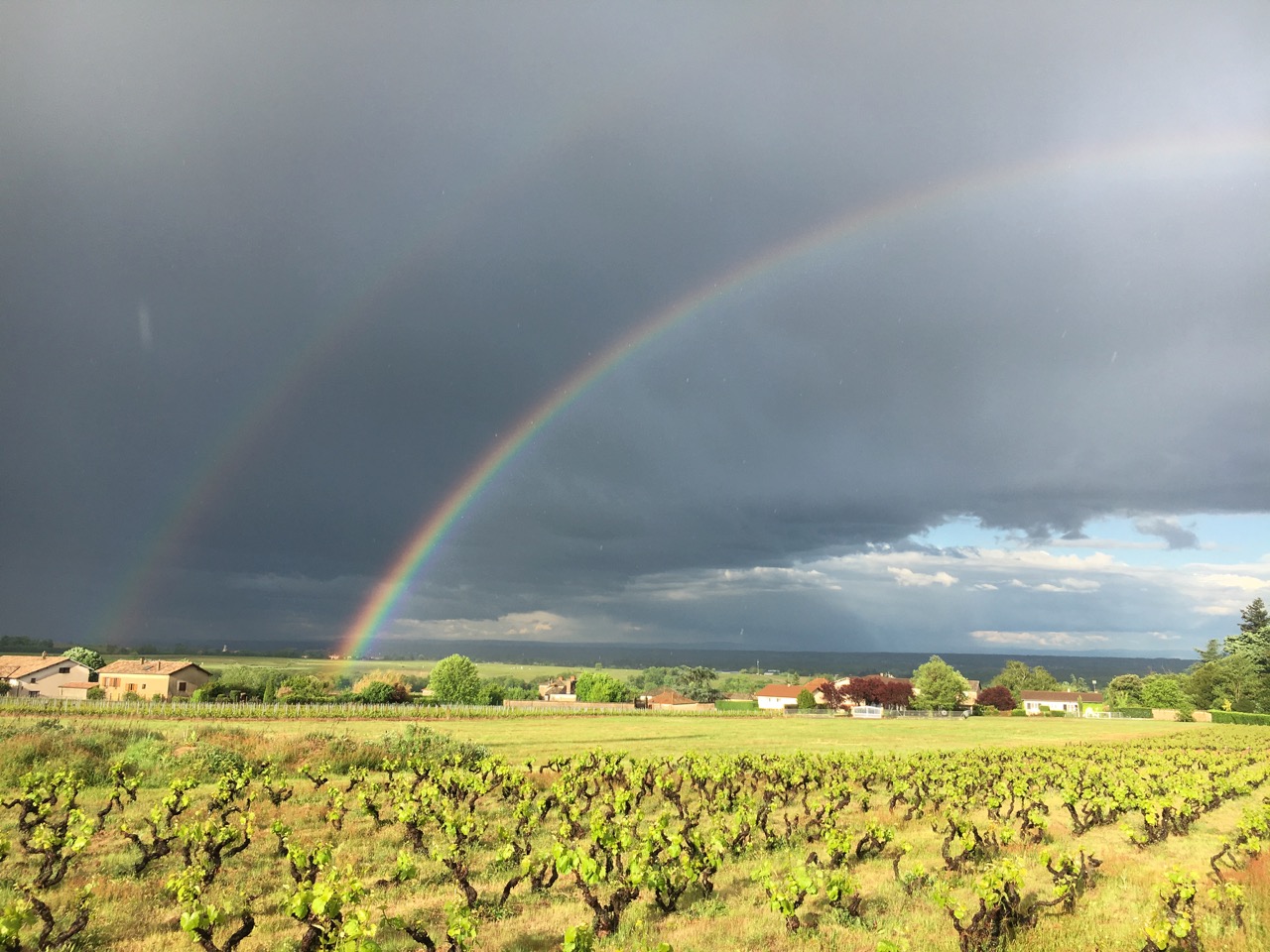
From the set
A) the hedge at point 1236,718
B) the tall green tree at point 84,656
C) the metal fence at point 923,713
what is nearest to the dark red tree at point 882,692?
the metal fence at point 923,713

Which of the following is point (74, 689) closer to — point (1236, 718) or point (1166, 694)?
point (1236, 718)

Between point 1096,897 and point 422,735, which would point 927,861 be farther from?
point 422,735

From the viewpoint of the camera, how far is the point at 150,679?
98875 millimetres

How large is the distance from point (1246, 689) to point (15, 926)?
14381cm

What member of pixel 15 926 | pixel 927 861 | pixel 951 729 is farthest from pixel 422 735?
pixel 951 729

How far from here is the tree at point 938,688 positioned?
11569 centimetres

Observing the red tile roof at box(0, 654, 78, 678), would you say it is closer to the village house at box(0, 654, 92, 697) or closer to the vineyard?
the village house at box(0, 654, 92, 697)

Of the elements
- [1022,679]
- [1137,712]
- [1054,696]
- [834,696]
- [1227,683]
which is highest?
[1227,683]

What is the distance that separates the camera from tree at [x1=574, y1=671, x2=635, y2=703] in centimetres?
12444

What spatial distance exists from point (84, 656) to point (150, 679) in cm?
2640

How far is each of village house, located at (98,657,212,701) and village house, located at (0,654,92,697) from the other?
3.34 meters

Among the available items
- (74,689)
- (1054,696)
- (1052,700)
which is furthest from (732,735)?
(1054,696)

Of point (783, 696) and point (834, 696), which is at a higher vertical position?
point (834, 696)

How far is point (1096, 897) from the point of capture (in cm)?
1650
